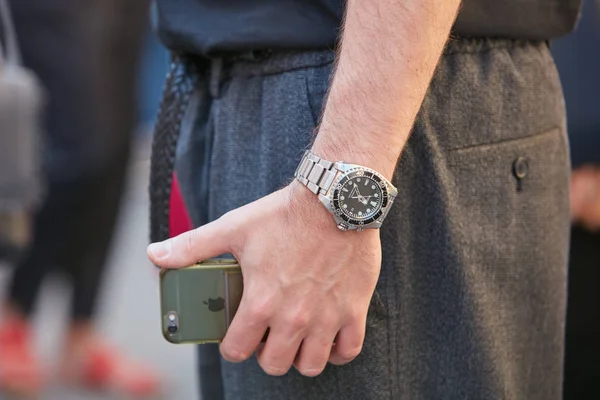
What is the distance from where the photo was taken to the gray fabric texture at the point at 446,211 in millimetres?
901

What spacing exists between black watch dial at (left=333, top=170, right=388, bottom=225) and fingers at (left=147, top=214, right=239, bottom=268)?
0.41 ft

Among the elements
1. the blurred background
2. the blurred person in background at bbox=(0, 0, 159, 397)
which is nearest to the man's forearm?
the blurred background

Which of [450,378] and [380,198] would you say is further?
[450,378]

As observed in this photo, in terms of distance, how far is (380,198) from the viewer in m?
0.82

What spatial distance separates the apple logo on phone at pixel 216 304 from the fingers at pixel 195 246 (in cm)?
6

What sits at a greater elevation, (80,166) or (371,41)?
(80,166)

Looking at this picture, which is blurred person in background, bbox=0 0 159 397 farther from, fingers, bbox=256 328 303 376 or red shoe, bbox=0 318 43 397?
fingers, bbox=256 328 303 376

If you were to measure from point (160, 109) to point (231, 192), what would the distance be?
0.73 ft

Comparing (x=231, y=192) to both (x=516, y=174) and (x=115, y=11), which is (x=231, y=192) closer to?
(x=516, y=174)

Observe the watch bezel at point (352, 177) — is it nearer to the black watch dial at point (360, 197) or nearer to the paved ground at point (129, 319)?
the black watch dial at point (360, 197)

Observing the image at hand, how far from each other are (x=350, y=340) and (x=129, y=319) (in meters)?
2.56

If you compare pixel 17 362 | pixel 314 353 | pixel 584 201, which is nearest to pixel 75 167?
pixel 17 362

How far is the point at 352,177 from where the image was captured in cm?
81

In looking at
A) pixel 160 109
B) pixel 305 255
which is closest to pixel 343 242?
pixel 305 255
